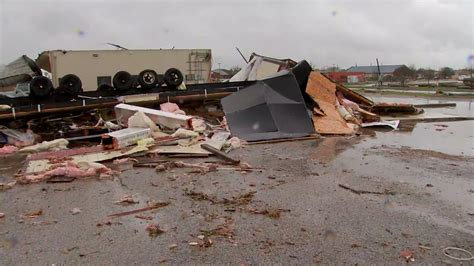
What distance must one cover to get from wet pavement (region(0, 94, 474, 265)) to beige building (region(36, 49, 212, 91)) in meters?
13.2

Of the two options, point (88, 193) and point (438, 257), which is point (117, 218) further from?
point (438, 257)

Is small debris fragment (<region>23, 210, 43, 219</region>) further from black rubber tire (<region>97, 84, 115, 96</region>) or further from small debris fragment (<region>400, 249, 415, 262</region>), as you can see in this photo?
black rubber tire (<region>97, 84, 115, 96</region>)

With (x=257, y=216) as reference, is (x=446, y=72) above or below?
above

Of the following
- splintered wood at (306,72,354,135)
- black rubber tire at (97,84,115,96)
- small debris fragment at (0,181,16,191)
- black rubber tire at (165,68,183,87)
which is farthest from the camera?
black rubber tire at (165,68,183,87)

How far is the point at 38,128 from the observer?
1043cm

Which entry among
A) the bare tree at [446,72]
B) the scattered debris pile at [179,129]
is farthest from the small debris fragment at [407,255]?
the bare tree at [446,72]

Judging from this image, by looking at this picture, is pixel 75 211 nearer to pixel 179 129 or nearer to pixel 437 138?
pixel 179 129

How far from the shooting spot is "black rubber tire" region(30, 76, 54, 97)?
10.8m

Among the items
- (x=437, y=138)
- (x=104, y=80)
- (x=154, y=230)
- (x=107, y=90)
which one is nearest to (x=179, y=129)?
(x=107, y=90)

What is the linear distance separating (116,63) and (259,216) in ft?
55.7

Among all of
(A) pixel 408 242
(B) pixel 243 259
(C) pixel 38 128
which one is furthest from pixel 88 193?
(C) pixel 38 128

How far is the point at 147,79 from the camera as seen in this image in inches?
510

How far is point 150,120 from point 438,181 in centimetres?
645

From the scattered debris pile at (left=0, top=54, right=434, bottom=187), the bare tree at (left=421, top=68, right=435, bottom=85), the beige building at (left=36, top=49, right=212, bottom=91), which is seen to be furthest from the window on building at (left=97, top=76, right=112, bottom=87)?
the bare tree at (left=421, top=68, right=435, bottom=85)
